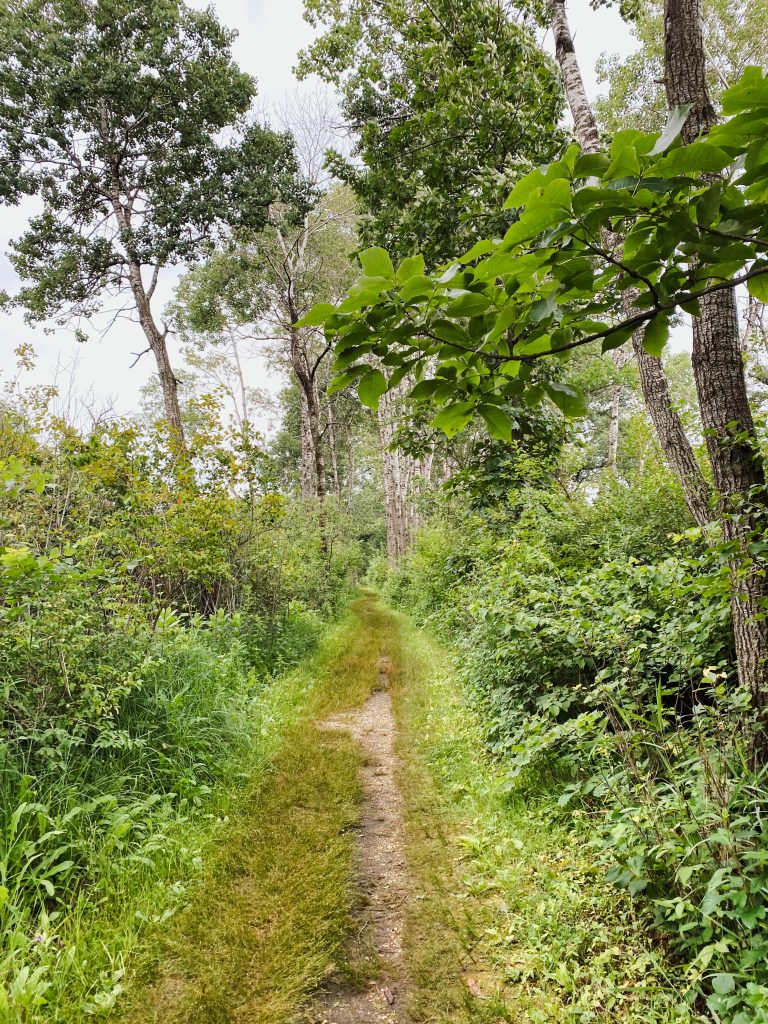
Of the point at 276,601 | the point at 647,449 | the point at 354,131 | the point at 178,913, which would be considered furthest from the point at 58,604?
the point at 354,131

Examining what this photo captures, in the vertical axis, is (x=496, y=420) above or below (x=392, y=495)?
below

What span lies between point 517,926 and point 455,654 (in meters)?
5.19

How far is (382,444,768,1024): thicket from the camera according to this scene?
79.0 inches

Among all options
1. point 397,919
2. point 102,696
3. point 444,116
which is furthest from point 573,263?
point 444,116

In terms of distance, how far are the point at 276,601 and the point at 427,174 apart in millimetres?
6622

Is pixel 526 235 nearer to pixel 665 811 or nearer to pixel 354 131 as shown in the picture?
pixel 665 811

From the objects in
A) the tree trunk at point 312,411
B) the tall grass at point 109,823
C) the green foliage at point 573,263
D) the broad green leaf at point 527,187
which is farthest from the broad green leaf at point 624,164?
the tree trunk at point 312,411

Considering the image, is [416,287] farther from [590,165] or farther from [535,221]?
[590,165]

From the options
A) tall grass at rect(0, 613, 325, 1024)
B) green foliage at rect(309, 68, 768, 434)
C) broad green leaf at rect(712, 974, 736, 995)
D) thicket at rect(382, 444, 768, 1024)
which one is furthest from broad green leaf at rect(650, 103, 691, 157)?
tall grass at rect(0, 613, 325, 1024)

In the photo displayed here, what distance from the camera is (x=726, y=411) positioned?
8.73 feet

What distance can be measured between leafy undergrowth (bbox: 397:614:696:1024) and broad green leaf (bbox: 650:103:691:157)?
2.85m

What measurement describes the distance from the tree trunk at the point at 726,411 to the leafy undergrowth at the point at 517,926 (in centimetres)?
134

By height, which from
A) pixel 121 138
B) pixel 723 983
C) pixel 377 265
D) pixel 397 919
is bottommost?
pixel 397 919

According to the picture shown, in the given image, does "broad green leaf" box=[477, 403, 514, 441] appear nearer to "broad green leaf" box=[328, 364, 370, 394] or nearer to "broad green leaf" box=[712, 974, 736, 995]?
"broad green leaf" box=[328, 364, 370, 394]
